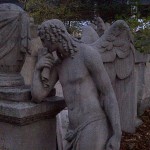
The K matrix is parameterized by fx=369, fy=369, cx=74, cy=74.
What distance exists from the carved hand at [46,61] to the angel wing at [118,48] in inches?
20.4

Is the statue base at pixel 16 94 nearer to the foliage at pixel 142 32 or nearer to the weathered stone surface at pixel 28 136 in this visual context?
the weathered stone surface at pixel 28 136

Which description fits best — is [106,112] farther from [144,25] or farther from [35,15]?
[35,15]

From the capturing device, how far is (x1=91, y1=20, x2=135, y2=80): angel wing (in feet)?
11.6

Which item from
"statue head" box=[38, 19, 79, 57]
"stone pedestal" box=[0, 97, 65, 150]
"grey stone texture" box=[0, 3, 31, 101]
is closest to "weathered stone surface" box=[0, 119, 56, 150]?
"stone pedestal" box=[0, 97, 65, 150]

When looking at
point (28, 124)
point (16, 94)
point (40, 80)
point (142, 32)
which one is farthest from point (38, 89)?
point (142, 32)

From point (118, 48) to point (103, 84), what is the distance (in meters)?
0.74

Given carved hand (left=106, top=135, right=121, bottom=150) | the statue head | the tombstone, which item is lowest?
carved hand (left=106, top=135, right=121, bottom=150)

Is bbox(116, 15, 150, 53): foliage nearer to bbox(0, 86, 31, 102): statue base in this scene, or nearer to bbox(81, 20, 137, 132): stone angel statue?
bbox(81, 20, 137, 132): stone angel statue

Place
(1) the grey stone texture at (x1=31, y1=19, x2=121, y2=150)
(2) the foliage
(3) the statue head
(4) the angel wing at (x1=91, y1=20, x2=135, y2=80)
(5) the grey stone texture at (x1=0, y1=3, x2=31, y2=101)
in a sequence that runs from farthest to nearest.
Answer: (2) the foliage → (4) the angel wing at (x1=91, y1=20, x2=135, y2=80) → (5) the grey stone texture at (x1=0, y1=3, x2=31, y2=101) → (1) the grey stone texture at (x1=31, y1=19, x2=121, y2=150) → (3) the statue head

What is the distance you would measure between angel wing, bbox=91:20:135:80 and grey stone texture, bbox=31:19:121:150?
413mm

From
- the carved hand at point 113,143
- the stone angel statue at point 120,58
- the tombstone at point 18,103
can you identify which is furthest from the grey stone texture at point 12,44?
the carved hand at point 113,143

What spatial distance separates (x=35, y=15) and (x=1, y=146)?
7843 millimetres

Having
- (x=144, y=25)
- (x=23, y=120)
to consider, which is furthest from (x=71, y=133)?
(x=144, y=25)

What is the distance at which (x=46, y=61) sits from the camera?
3080 mm
